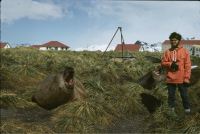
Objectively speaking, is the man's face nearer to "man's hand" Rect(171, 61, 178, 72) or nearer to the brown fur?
"man's hand" Rect(171, 61, 178, 72)

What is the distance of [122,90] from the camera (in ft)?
32.1

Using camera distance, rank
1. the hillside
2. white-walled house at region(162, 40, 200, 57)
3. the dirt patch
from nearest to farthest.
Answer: the hillside → the dirt patch → white-walled house at region(162, 40, 200, 57)

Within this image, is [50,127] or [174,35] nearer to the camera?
[50,127]

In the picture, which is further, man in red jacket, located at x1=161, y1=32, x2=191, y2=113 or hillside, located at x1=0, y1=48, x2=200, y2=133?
man in red jacket, located at x1=161, y1=32, x2=191, y2=113

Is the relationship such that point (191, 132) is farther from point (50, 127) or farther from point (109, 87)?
point (109, 87)

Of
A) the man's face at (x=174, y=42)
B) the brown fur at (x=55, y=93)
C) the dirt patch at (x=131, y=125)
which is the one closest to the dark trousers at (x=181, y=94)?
the dirt patch at (x=131, y=125)

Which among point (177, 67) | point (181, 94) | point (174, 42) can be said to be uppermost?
point (174, 42)

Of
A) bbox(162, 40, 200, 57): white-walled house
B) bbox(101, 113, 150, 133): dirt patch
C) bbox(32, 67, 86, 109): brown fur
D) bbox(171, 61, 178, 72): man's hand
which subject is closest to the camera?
bbox(101, 113, 150, 133): dirt patch

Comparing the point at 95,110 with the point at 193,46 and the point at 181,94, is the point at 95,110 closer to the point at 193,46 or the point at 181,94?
the point at 181,94

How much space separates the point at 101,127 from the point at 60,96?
141cm

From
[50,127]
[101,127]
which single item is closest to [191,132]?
[101,127]

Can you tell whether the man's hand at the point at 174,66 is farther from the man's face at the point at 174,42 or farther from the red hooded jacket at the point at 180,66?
the man's face at the point at 174,42

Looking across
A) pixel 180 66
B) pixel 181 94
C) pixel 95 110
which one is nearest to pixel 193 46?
pixel 181 94

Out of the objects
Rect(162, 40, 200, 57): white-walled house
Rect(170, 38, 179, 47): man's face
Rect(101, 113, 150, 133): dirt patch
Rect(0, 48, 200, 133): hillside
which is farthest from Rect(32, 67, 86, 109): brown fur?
Rect(162, 40, 200, 57): white-walled house
